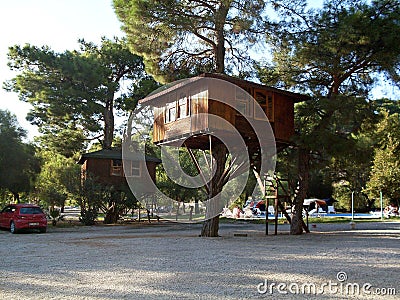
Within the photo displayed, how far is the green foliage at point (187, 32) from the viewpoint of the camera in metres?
21.5

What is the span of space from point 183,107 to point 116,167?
1703cm

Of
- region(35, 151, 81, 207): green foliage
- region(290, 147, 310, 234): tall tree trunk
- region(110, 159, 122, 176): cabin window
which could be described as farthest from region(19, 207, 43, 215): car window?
region(290, 147, 310, 234): tall tree trunk

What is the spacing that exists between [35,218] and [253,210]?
3195cm

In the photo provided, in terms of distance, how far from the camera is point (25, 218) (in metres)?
25.0

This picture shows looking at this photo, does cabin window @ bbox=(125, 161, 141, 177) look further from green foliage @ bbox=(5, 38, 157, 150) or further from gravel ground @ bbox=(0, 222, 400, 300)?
gravel ground @ bbox=(0, 222, 400, 300)

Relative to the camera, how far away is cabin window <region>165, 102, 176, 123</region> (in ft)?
70.3

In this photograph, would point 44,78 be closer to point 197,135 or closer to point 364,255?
point 197,135

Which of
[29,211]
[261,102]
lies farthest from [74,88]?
[261,102]

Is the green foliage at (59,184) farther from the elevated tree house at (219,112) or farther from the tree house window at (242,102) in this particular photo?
the tree house window at (242,102)

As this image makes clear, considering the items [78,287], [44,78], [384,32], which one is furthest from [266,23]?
[44,78]

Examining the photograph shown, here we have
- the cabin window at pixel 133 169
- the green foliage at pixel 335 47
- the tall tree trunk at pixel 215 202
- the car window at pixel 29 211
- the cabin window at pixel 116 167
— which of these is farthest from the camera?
the cabin window at pixel 133 169

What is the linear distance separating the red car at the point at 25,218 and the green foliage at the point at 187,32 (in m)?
9.87

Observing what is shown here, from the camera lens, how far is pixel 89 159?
35.5 meters

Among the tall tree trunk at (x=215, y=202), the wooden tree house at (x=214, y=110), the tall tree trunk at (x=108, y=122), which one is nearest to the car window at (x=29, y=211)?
the wooden tree house at (x=214, y=110)
